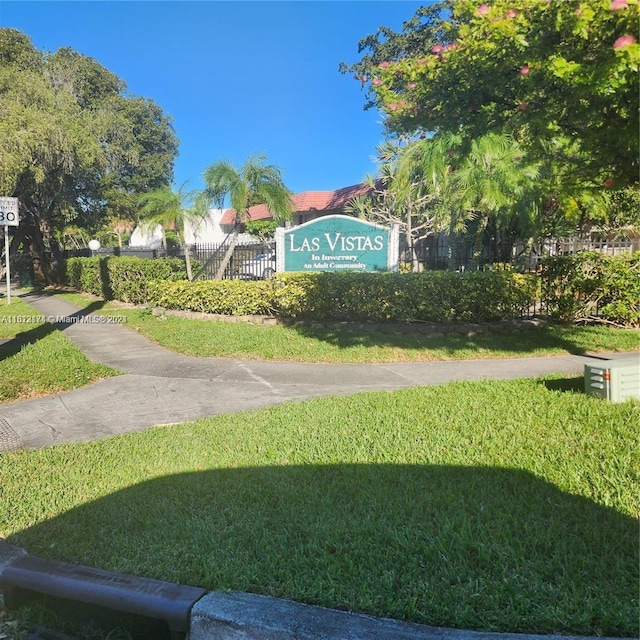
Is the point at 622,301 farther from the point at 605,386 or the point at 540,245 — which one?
the point at 605,386

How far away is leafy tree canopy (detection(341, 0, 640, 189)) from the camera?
12.8 ft

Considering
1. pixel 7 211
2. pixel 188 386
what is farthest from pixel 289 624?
pixel 7 211

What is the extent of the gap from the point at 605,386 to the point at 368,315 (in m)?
5.02

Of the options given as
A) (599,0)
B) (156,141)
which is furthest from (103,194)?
(599,0)

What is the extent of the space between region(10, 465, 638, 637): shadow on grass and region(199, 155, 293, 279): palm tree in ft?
36.0

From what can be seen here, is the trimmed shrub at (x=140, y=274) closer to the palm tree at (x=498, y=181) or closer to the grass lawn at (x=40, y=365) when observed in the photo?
the grass lawn at (x=40, y=365)

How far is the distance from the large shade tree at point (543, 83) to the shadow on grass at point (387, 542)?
2993mm

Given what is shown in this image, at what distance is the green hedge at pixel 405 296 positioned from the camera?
29.9ft

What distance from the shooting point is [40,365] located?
7.32m

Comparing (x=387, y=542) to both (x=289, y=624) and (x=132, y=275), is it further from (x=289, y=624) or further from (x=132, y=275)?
(x=132, y=275)

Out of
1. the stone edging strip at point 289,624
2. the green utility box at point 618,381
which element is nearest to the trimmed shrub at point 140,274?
A: the green utility box at point 618,381

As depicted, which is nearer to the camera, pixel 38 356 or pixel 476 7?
pixel 476 7

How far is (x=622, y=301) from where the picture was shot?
934 centimetres

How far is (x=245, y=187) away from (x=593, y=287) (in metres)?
8.73
